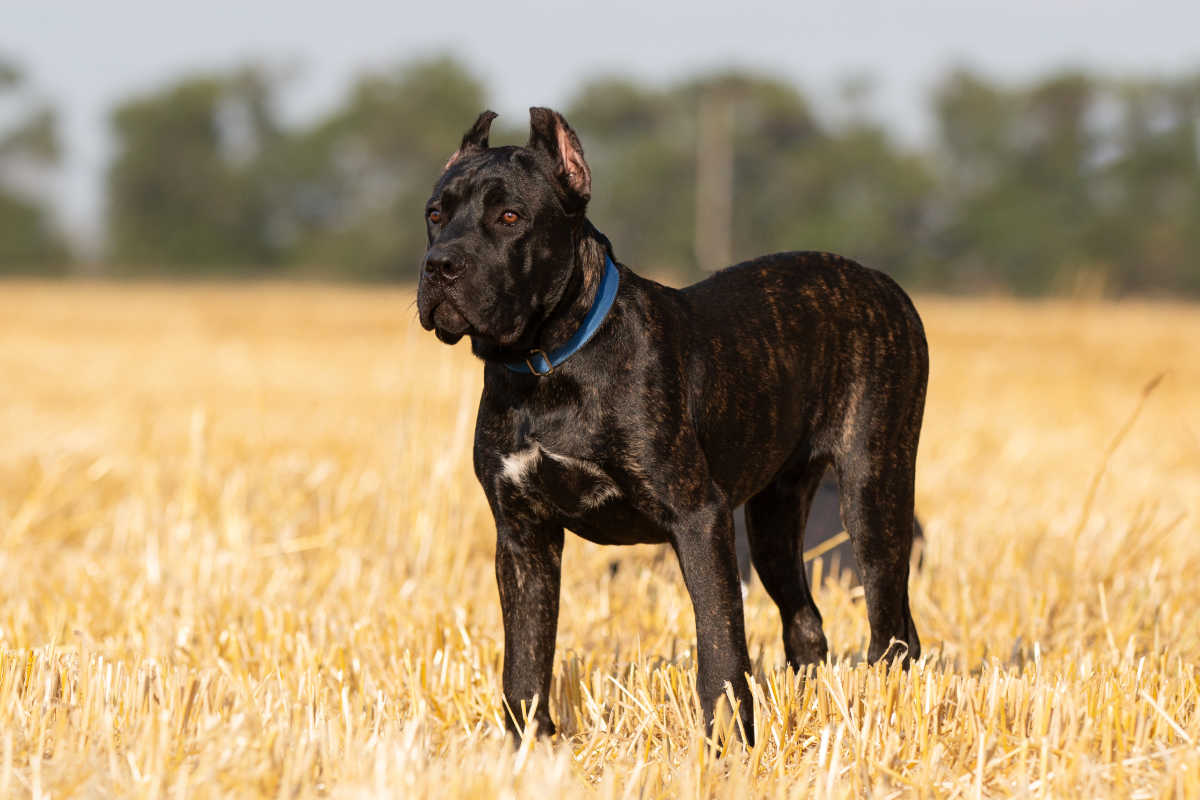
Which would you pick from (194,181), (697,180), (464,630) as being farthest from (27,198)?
(464,630)

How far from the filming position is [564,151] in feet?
13.2

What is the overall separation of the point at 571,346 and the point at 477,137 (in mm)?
901

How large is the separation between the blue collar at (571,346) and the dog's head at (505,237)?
0.19 ft

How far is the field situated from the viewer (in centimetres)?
356

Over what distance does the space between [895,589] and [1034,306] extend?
20.9m

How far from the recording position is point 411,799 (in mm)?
3129

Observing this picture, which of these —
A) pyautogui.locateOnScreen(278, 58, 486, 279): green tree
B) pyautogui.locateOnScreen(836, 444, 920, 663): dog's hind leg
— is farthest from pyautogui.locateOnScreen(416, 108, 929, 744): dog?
pyautogui.locateOnScreen(278, 58, 486, 279): green tree

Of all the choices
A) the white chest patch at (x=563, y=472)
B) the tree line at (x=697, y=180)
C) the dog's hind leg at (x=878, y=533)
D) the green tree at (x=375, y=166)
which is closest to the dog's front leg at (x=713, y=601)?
the white chest patch at (x=563, y=472)

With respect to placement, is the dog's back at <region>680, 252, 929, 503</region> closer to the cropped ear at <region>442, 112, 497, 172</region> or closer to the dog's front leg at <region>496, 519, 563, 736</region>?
the dog's front leg at <region>496, 519, 563, 736</region>

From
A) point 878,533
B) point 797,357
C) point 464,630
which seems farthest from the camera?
point 464,630

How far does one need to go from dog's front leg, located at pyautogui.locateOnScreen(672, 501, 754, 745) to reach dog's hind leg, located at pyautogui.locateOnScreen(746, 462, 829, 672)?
945 millimetres

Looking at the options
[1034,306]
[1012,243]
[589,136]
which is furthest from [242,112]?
[1034,306]

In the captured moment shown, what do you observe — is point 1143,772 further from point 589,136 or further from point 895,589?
point 589,136

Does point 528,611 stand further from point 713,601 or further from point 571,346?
point 571,346
